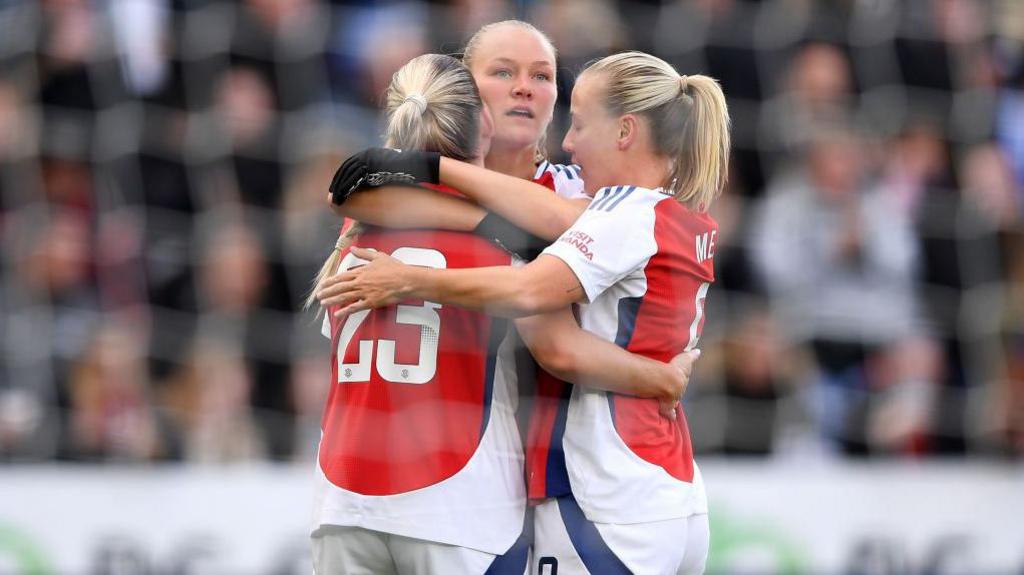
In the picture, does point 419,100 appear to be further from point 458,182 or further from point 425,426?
point 425,426

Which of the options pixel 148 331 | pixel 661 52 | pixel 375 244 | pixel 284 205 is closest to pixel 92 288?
pixel 148 331

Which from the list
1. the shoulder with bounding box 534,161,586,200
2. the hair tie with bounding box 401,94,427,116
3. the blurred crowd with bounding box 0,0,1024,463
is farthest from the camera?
the blurred crowd with bounding box 0,0,1024,463

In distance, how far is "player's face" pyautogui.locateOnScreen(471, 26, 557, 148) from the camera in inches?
105

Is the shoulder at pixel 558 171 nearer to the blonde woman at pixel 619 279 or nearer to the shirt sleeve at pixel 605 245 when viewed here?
the blonde woman at pixel 619 279

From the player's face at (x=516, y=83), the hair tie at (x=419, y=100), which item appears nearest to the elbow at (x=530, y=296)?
the hair tie at (x=419, y=100)

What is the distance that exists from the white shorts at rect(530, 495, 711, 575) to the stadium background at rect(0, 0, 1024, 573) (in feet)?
6.21

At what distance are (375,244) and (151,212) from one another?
2283mm

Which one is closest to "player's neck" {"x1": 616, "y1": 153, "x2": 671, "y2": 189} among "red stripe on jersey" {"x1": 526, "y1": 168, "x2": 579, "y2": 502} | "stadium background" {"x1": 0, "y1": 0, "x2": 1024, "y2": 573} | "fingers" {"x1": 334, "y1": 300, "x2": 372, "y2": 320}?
"red stripe on jersey" {"x1": 526, "y1": 168, "x2": 579, "y2": 502}

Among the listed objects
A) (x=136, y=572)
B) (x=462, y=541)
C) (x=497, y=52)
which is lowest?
(x=136, y=572)

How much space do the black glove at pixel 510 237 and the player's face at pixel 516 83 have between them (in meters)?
0.34

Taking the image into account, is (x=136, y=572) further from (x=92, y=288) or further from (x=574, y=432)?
(x=574, y=432)

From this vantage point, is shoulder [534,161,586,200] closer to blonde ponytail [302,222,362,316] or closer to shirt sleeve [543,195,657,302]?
shirt sleeve [543,195,657,302]

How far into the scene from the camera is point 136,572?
4.00 metres

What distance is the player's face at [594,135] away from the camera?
7.81ft
